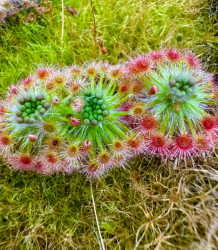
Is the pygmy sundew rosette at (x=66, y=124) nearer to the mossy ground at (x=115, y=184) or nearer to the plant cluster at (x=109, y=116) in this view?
the plant cluster at (x=109, y=116)

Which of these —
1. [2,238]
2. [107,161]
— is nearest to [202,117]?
[107,161]

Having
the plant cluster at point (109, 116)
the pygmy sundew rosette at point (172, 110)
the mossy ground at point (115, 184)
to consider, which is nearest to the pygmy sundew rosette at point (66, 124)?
the plant cluster at point (109, 116)

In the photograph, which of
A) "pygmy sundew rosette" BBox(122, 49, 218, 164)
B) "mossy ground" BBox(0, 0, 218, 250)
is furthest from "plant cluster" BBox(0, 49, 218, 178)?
"mossy ground" BBox(0, 0, 218, 250)

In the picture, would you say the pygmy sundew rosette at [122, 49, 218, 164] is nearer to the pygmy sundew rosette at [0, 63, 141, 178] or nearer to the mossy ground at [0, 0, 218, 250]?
the pygmy sundew rosette at [0, 63, 141, 178]

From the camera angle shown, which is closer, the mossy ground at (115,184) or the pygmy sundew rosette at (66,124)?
the pygmy sundew rosette at (66,124)

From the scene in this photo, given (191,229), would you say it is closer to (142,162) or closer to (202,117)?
(142,162)

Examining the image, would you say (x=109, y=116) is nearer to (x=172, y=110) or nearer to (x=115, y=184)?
(x=172, y=110)

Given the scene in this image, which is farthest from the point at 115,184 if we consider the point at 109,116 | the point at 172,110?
the point at 172,110
